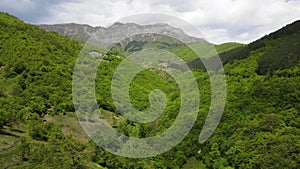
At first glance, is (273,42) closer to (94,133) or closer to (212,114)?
(212,114)

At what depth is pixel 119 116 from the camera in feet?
225

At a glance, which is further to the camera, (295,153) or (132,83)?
(132,83)

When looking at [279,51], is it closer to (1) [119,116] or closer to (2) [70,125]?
(1) [119,116]

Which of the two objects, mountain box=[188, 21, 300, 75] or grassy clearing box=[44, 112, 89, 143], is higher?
mountain box=[188, 21, 300, 75]

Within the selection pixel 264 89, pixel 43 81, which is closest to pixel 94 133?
pixel 43 81

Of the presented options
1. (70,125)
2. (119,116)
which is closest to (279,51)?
(119,116)

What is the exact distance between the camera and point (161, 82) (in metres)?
124

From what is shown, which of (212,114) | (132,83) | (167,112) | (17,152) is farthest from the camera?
(132,83)

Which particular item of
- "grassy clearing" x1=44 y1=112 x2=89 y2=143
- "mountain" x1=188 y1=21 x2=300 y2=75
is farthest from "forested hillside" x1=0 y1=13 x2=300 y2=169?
"mountain" x1=188 y1=21 x2=300 y2=75

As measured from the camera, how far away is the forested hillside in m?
41.0

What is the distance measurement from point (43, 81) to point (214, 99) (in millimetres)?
41408


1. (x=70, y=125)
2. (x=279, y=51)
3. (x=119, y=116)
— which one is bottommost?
(x=119, y=116)

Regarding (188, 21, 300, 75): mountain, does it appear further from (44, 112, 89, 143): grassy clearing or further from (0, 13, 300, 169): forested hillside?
(44, 112, 89, 143): grassy clearing

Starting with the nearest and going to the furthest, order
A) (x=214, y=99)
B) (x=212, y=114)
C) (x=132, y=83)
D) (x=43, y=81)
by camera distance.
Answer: (x=43, y=81) < (x=212, y=114) < (x=214, y=99) < (x=132, y=83)
